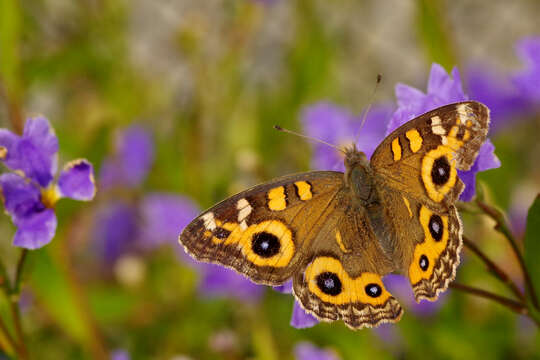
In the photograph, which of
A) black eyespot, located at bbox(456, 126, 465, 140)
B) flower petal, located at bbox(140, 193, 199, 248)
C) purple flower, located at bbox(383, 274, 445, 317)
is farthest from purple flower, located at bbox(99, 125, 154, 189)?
black eyespot, located at bbox(456, 126, 465, 140)

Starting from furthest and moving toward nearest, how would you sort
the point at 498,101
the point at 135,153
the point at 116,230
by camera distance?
the point at 498,101 < the point at 116,230 < the point at 135,153


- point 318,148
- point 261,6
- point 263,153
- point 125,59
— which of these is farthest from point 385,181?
point 125,59

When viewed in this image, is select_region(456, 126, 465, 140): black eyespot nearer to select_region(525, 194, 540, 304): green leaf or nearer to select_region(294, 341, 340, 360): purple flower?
select_region(525, 194, 540, 304): green leaf

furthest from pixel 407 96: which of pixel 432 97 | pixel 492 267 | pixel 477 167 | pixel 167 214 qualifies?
pixel 167 214

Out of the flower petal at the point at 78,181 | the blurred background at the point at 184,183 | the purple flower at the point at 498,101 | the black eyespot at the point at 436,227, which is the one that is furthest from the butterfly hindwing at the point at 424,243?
the purple flower at the point at 498,101

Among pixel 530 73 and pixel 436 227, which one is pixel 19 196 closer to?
pixel 436 227

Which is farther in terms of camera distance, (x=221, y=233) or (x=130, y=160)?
(x=130, y=160)
